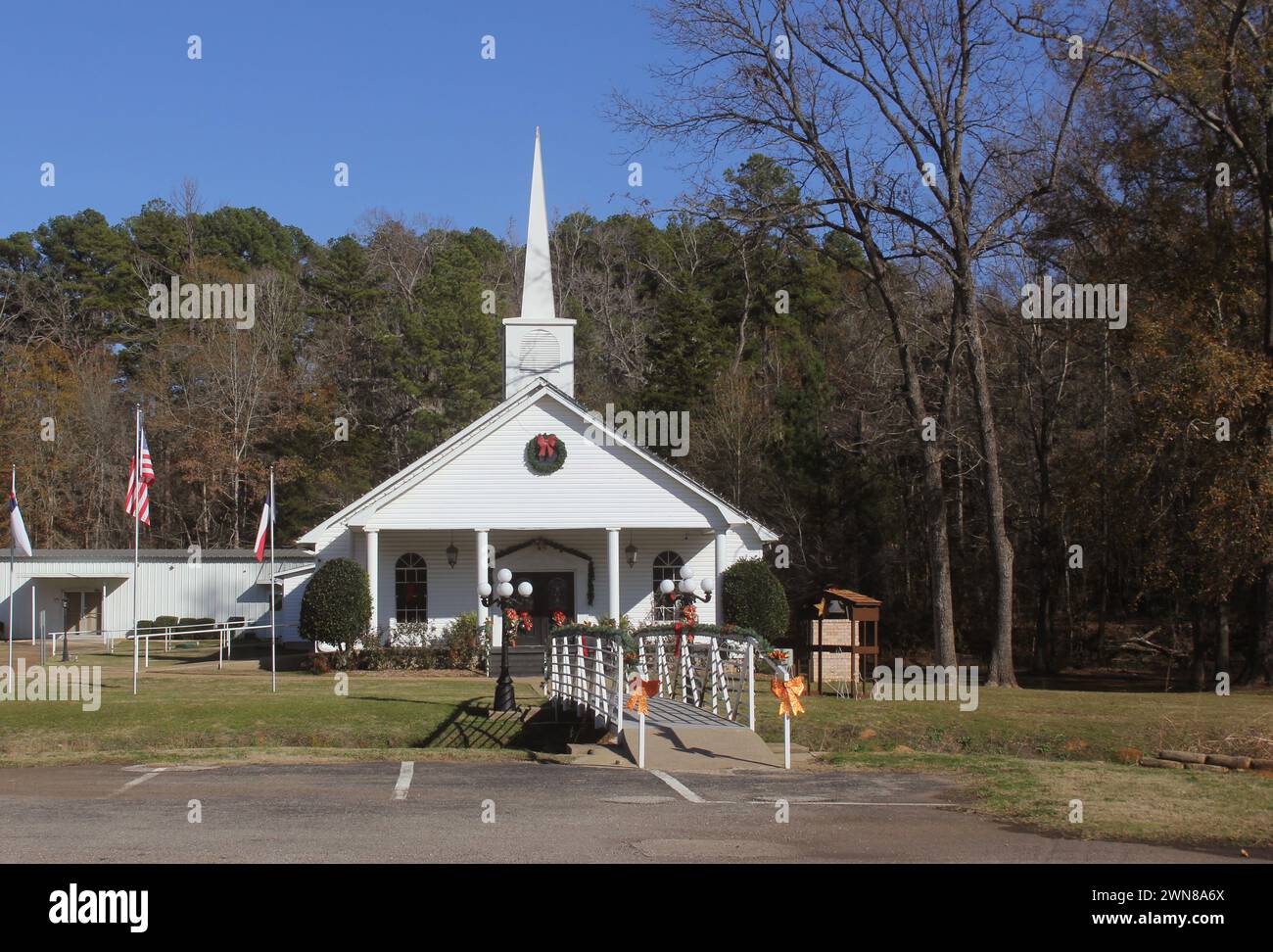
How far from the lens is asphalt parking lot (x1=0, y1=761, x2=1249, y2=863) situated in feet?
32.1

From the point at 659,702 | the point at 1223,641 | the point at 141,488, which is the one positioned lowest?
the point at 659,702

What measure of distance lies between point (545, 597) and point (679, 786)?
20.1m

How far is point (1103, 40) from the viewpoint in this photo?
87.9 feet

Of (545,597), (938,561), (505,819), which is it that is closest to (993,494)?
(938,561)

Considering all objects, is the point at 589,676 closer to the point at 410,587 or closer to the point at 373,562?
the point at 373,562

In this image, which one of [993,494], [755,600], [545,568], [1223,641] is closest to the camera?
[993,494]

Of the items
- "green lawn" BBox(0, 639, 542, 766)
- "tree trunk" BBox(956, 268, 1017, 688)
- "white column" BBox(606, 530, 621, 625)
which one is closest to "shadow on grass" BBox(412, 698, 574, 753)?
"green lawn" BBox(0, 639, 542, 766)

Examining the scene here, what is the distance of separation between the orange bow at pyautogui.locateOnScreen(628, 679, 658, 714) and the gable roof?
15272 millimetres

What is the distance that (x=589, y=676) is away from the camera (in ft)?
68.3

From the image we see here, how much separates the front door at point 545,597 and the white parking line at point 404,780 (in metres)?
16.9

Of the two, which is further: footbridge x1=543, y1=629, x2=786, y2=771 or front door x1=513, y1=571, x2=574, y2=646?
front door x1=513, y1=571, x2=574, y2=646

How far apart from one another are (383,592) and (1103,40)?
20.9 meters

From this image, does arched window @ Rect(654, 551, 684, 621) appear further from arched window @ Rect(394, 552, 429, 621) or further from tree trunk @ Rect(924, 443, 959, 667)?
tree trunk @ Rect(924, 443, 959, 667)
